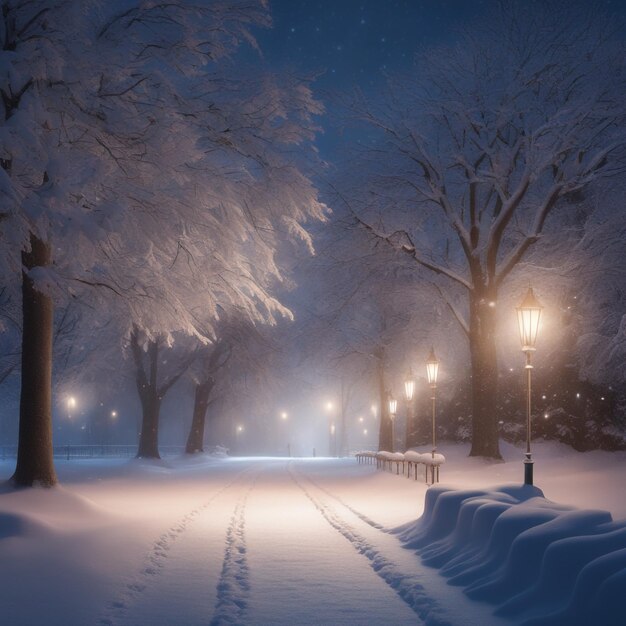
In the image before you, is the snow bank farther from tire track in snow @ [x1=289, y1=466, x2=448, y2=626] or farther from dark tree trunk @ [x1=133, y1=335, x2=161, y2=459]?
dark tree trunk @ [x1=133, y1=335, x2=161, y2=459]

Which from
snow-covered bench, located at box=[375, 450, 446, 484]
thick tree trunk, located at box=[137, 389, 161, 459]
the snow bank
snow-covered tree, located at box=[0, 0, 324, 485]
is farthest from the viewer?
thick tree trunk, located at box=[137, 389, 161, 459]

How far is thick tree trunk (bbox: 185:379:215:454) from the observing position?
3759cm

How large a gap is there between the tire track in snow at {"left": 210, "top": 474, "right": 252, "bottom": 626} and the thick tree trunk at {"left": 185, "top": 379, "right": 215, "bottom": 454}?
1069 inches

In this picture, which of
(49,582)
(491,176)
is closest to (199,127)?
(49,582)

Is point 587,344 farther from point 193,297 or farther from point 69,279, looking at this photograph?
point 69,279

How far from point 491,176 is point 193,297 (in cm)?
1140

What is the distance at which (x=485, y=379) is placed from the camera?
20578 mm

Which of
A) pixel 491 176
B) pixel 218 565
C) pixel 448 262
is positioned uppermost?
pixel 491 176

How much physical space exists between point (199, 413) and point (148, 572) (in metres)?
31.0

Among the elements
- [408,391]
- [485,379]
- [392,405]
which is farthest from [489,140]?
[392,405]

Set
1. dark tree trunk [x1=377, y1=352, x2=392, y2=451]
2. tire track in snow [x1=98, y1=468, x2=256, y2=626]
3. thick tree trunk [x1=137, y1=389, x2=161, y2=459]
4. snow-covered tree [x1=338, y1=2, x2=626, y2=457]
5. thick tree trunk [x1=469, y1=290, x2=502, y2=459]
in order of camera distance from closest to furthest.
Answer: tire track in snow [x1=98, y1=468, x2=256, y2=626]
snow-covered tree [x1=338, y1=2, x2=626, y2=457]
thick tree trunk [x1=469, y1=290, x2=502, y2=459]
thick tree trunk [x1=137, y1=389, x2=161, y2=459]
dark tree trunk [x1=377, y1=352, x2=392, y2=451]


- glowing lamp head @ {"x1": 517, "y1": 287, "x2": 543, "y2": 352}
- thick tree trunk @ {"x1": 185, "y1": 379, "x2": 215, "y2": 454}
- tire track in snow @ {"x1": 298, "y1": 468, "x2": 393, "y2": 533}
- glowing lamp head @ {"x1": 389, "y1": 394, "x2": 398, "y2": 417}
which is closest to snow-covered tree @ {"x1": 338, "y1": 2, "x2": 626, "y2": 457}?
tire track in snow @ {"x1": 298, "y1": 468, "x2": 393, "y2": 533}

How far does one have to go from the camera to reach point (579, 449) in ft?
82.5

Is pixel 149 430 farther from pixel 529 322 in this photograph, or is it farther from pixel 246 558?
pixel 246 558
